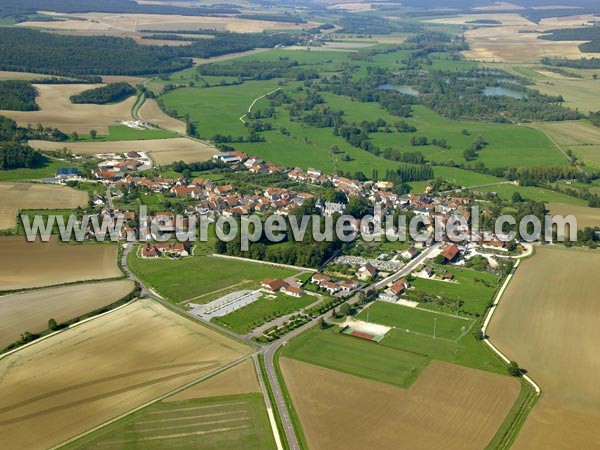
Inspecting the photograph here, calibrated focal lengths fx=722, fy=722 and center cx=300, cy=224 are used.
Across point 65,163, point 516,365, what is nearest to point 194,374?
point 516,365

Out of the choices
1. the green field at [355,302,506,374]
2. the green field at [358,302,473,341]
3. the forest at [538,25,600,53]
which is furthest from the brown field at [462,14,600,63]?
the green field at [355,302,506,374]

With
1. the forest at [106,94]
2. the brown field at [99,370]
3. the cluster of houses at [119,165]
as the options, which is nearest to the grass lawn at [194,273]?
the brown field at [99,370]

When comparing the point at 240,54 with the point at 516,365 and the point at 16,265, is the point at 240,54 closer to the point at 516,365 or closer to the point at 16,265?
the point at 16,265

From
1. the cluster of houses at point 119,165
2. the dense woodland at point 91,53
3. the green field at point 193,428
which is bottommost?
the green field at point 193,428

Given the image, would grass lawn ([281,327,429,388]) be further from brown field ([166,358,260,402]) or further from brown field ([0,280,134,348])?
brown field ([0,280,134,348])

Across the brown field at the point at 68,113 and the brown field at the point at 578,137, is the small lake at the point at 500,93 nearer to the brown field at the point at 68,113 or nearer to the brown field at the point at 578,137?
the brown field at the point at 578,137

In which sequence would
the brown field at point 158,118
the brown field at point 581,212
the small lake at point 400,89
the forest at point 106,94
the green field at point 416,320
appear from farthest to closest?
the small lake at point 400,89 < the forest at point 106,94 < the brown field at point 158,118 < the brown field at point 581,212 < the green field at point 416,320

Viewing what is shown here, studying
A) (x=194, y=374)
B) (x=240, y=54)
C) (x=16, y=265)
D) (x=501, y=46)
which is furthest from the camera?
(x=501, y=46)
